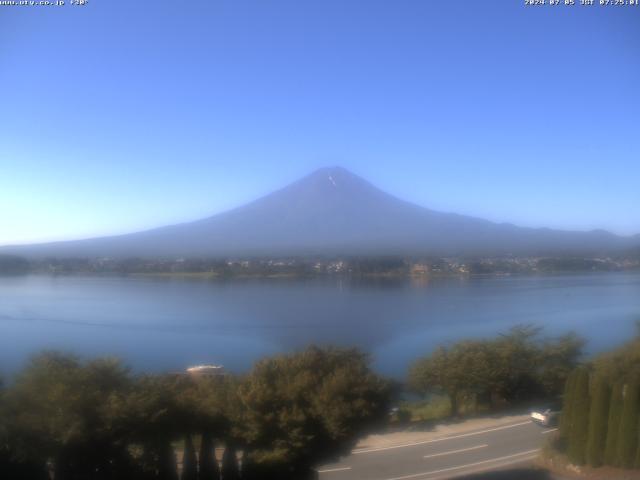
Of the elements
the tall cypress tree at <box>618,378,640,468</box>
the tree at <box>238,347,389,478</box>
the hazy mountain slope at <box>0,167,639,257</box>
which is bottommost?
the tall cypress tree at <box>618,378,640,468</box>

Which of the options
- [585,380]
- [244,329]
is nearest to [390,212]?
[244,329]

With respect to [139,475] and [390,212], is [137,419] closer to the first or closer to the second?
[139,475]

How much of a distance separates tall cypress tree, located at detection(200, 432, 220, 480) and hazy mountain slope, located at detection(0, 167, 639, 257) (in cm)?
832

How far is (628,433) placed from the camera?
4664 mm

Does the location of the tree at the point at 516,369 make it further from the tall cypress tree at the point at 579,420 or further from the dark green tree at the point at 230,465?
the dark green tree at the point at 230,465

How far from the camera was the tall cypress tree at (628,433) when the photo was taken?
4.64 m

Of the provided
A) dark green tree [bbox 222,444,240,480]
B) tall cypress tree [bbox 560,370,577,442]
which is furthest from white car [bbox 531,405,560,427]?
dark green tree [bbox 222,444,240,480]

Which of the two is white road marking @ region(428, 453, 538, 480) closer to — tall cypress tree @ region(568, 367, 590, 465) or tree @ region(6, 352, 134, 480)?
tall cypress tree @ region(568, 367, 590, 465)

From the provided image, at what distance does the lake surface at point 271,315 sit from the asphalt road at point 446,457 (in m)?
1.77

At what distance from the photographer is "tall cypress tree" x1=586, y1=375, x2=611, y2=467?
4738mm

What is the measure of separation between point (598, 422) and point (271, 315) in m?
6.40

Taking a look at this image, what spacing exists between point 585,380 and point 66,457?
4413 mm

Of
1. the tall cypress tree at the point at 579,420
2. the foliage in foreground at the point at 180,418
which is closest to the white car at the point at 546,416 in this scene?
the tall cypress tree at the point at 579,420

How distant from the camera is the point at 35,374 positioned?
3.73 meters
